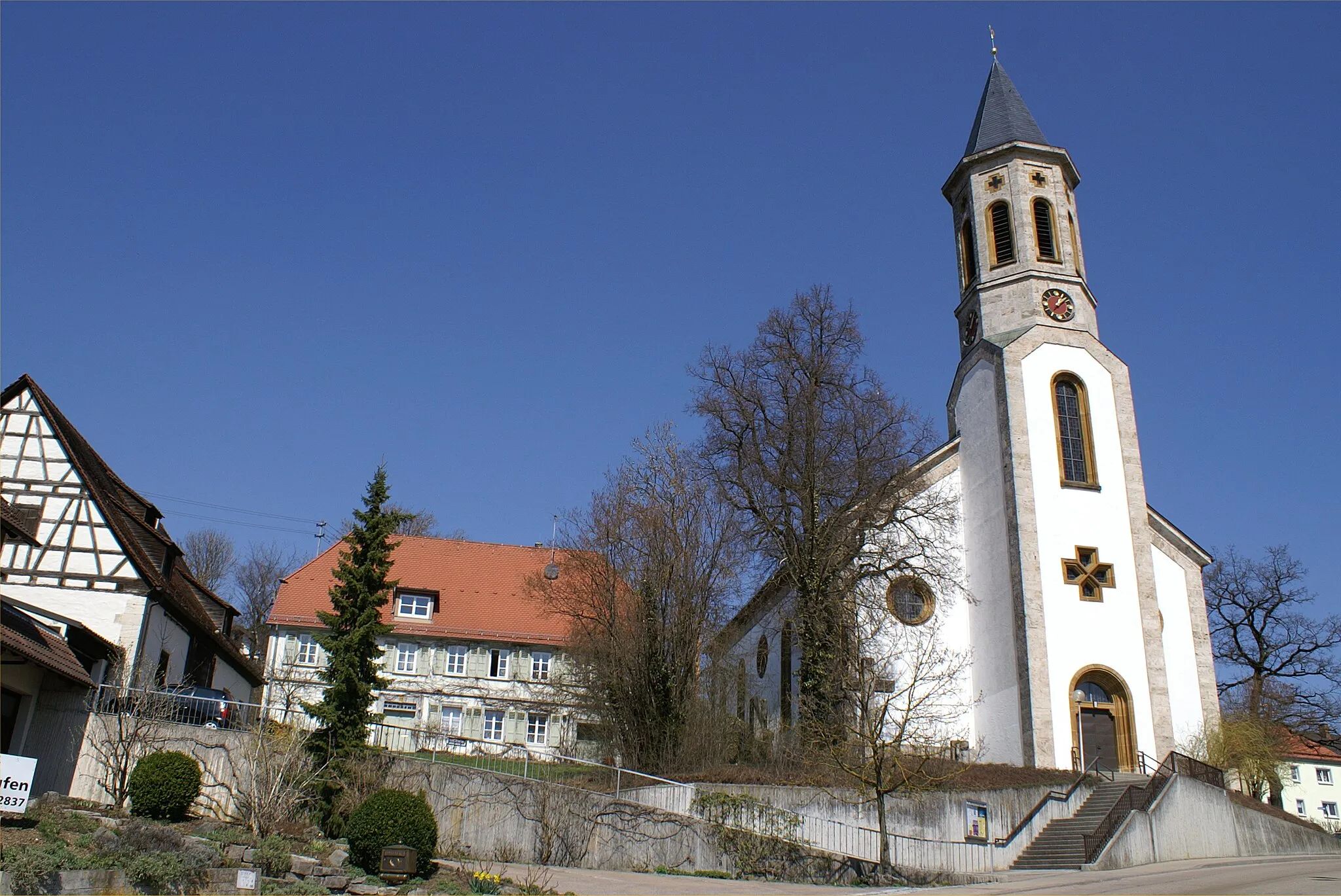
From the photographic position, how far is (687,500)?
96.8ft

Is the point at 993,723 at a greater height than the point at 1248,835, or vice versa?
the point at 993,723

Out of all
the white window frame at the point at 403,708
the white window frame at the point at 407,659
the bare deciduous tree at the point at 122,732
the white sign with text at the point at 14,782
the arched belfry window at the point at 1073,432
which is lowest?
the white sign with text at the point at 14,782

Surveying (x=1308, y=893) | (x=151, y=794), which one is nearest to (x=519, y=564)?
(x=151, y=794)

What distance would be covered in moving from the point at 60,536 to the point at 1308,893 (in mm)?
26730

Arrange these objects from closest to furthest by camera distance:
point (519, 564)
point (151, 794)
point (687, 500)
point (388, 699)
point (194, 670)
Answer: point (151, 794)
point (687, 500)
point (194, 670)
point (388, 699)
point (519, 564)

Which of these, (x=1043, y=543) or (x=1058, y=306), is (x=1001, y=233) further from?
(x=1043, y=543)

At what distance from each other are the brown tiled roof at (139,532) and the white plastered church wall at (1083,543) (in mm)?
23322

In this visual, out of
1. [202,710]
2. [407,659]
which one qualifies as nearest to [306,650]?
[407,659]

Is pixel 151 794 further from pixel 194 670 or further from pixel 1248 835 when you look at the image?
pixel 1248 835

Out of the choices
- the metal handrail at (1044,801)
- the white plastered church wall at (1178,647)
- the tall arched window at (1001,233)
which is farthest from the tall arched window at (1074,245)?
the metal handrail at (1044,801)

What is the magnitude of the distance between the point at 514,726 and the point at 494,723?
0.73 meters

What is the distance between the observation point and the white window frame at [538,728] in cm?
3894

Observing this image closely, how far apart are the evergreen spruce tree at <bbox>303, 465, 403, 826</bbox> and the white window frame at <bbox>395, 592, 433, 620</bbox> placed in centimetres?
1722

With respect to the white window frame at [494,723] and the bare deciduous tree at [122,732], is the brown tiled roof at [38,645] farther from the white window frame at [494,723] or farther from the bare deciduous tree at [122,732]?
the white window frame at [494,723]
